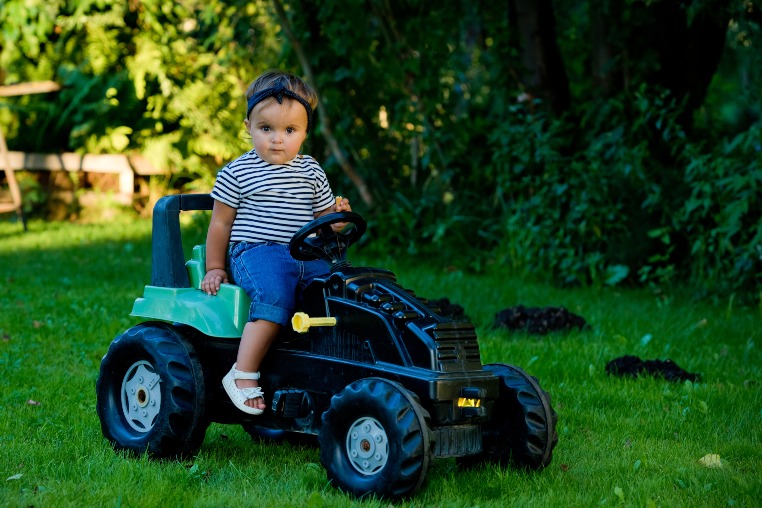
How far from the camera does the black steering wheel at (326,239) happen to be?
159 inches

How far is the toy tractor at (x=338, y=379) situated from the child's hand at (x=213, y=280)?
37 millimetres

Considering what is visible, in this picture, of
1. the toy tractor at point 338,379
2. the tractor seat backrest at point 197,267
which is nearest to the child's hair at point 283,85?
the toy tractor at point 338,379

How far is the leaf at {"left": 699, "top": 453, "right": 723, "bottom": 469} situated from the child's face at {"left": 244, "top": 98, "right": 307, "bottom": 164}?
2116mm

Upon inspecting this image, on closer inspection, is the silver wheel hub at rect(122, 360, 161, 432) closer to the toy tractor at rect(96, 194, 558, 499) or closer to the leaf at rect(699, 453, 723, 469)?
the toy tractor at rect(96, 194, 558, 499)

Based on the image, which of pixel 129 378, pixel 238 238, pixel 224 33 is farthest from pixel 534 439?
pixel 224 33

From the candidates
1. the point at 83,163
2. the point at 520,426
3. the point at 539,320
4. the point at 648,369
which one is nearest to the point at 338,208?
the point at 520,426

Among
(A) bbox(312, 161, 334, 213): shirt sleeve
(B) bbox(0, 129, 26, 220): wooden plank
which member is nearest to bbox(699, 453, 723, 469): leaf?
(A) bbox(312, 161, 334, 213): shirt sleeve

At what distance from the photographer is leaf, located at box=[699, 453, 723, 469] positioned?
13.6 ft

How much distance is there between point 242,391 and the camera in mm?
4094

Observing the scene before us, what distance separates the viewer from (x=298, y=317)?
3902 mm

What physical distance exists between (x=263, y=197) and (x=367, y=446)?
3.87 ft

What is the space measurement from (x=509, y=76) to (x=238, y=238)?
21.9ft

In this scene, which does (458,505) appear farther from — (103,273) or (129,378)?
(103,273)

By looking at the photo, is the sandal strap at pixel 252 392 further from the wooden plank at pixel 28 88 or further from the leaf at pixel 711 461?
the wooden plank at pixel 28 88
